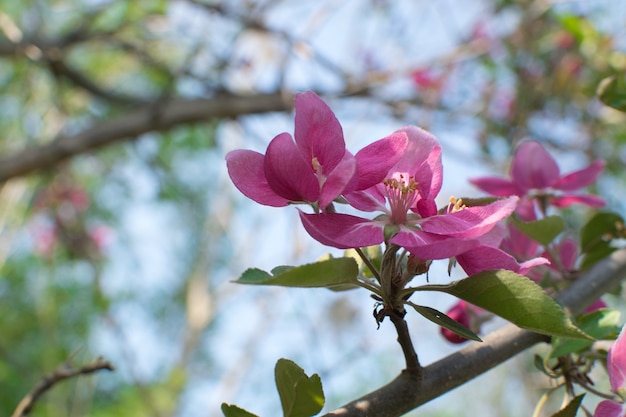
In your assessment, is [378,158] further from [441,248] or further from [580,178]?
[580,178]

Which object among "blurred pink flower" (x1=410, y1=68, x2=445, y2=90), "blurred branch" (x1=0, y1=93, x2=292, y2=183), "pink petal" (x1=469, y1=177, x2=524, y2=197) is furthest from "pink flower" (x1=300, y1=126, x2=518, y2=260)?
"blurred pink flower" (x1=410, y1=68, x2=445, y2=90)

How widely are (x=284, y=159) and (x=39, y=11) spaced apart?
232 cm

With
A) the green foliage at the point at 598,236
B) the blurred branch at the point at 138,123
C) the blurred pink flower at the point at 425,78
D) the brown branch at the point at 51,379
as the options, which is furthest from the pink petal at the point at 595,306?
the blurred pink flower at the point at 425,78

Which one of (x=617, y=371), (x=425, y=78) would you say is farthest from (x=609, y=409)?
(x=425, y=78)

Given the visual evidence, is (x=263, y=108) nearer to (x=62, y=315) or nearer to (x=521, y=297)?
(x=521, y=297)

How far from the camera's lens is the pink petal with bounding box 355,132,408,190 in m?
0.41

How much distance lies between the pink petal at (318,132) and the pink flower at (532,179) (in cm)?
32

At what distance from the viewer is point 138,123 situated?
2.45 metres

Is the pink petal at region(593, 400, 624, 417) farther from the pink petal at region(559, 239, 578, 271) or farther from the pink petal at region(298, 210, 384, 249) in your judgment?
the pink petal at region(559, 239, 578, 271)

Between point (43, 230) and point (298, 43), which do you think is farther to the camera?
point (43, 230)

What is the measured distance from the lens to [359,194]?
453 mm

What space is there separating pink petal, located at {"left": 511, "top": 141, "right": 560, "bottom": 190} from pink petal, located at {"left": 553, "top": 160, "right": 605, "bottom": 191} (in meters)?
0.02

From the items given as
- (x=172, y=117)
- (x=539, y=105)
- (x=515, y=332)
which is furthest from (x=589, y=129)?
(x=515, y=332)

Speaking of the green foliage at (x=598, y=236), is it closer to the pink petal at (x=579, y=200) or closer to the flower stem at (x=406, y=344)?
the pink petal at (x=579, y=200)
